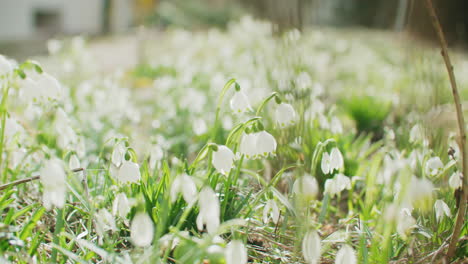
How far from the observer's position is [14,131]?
68.0 inches

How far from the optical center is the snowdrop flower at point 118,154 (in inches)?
59.9

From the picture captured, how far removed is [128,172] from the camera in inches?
56.9

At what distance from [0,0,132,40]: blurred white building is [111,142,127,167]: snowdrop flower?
10269mm

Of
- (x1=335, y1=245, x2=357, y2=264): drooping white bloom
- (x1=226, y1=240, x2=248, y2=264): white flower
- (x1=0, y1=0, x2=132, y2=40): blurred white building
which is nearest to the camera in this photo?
(x1=226, y1=240, x2=248, y2=264): white flower

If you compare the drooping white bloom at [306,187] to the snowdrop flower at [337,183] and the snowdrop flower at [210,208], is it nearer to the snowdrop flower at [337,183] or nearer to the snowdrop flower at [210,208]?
the snowdrop flower at [210,208]

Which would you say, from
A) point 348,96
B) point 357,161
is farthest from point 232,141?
point 348,96

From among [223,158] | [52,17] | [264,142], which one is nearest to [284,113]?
[264,142]

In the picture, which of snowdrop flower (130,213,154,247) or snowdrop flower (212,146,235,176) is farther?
snowdrop flower (212,146,235,176)

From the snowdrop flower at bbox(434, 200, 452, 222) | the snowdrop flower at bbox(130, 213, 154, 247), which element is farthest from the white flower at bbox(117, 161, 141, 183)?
the snowdrop flower at bbox(434, 200, 452, 222)

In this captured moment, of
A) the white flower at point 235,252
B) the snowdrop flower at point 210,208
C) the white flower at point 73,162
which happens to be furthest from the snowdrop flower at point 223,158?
the white flower at point 73,162

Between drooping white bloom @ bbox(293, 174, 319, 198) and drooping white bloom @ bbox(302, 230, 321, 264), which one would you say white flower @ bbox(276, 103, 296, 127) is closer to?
drooping white bloom @ bbox(293, 174, 319, 198)

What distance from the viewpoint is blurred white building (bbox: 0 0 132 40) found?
412 inches

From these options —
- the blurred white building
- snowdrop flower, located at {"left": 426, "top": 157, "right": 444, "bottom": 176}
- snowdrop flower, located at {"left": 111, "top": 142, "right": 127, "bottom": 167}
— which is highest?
snowdrop flower, located at {"left": 111, "top": 142, "right": 127, "bottom": 167}

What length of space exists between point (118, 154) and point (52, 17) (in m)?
12.4
